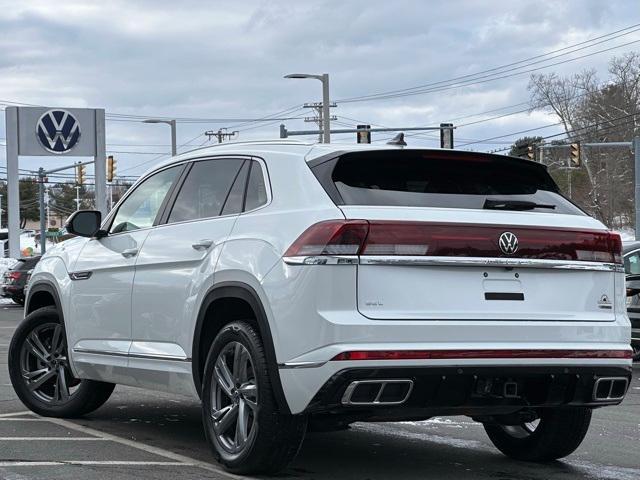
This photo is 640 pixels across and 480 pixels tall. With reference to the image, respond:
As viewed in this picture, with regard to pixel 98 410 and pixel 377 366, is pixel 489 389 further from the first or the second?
pixel 98 410

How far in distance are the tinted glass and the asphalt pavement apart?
1.47 metres

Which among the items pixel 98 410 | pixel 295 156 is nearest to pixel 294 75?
pixel 98 410

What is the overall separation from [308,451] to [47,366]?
2.49m

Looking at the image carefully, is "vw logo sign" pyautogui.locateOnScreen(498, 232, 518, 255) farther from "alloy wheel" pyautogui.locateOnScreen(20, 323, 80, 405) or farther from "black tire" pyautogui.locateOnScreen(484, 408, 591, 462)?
"alloy wheel" pyautogui.locateOnScreen(20, 323, 80, 405)

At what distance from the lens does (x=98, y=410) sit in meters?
8.85

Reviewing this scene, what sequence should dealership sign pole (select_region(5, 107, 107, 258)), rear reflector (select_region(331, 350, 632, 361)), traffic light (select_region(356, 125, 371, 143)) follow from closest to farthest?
rear reflector (select_region(331, 350, 632, 361))
traffic light (select_region(356, 125, 371, 143))
dealership sign pole (select_region(5, 107, 107, 258))

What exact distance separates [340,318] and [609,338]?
156 centimetres

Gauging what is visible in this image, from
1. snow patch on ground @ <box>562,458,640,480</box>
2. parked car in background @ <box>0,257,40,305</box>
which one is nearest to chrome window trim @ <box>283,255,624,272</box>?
snow patch on ground @ <box>562,458,640,480</box>

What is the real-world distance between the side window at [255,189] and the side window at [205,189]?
21cm

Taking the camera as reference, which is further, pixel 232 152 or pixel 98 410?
pixel 98 410

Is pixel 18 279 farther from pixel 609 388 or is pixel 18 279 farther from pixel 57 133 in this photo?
pixel 609 388

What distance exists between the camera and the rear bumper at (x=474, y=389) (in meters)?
5.41

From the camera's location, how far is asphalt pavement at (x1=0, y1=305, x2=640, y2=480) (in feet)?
20.7

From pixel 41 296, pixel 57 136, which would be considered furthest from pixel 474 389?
pixel 57 136
